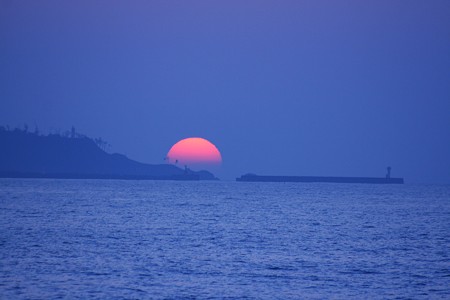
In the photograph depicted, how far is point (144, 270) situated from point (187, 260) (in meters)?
4.30

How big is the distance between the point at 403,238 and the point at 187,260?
2127 cm

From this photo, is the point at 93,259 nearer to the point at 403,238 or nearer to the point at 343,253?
the point at 343,253

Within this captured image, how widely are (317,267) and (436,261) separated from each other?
7.22m

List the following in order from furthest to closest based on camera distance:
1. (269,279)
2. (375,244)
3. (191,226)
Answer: (191,226) → (375,244) → (269,279)

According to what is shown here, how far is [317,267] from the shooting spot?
122 feet

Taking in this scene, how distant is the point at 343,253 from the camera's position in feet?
144

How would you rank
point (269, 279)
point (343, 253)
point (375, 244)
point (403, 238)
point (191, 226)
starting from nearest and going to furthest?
point (269, 279)
point (343, 253)
point (375, 244)
point (403, 238)
point (191, 226)

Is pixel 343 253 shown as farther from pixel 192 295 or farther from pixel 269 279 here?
pixel 192 295

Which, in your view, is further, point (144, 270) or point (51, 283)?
point (144, 270)

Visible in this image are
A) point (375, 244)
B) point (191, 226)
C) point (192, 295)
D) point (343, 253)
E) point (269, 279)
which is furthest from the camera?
point (191, 226)

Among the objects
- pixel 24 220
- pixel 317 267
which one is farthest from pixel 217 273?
pixel 24 220

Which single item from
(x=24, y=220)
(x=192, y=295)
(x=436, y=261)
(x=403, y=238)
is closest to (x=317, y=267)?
(x=436, y=261)

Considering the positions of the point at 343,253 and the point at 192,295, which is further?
the point at 343,253

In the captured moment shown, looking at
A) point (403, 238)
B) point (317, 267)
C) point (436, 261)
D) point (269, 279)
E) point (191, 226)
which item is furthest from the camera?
point (191, 226)
